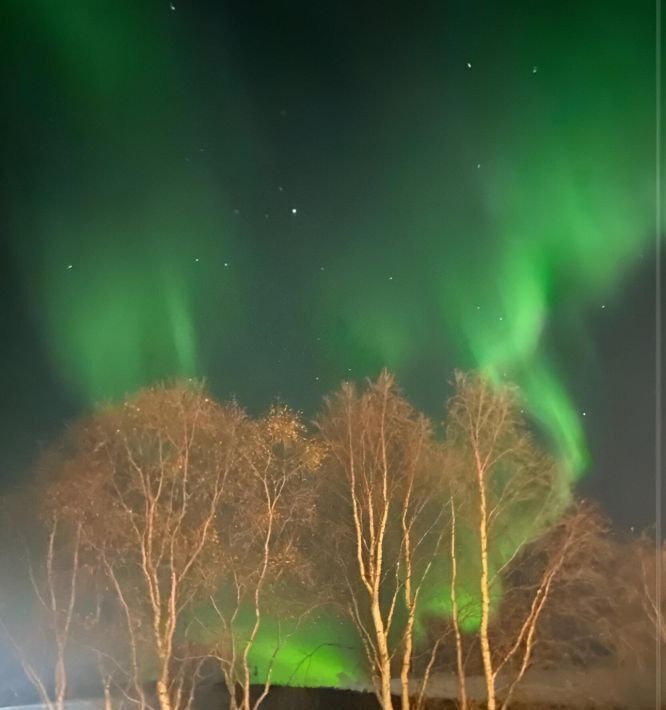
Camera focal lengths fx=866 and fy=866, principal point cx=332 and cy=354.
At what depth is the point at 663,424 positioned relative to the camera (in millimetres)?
9047

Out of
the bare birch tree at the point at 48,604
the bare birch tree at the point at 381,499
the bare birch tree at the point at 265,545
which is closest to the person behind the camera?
the bare birch tree at the point at 48,604

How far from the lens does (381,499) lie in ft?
30.0

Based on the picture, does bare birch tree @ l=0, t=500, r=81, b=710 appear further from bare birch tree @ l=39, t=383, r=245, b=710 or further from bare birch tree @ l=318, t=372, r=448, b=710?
bare birch tree @ l=318, t=372, r=448, b=710

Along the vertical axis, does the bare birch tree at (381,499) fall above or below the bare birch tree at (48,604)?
above

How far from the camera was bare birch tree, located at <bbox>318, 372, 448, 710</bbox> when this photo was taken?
A: 904cm

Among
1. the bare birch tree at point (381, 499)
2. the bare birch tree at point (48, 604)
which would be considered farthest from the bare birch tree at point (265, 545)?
the bare birch tree at point (48, 604)

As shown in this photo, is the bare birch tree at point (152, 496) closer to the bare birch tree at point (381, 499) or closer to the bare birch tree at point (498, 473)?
the bare birch tree at point (381, 499)

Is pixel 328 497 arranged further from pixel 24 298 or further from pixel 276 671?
pixel 24 298

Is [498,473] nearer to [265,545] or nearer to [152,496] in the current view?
[265,545]

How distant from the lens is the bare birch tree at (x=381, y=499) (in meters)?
9.04

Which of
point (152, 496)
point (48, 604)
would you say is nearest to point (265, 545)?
point (152, 496)

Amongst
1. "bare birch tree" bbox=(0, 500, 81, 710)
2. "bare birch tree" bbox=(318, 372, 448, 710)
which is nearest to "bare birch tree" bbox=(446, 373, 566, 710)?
"bare birch tree" bbox=(318, 372, 448, 710)

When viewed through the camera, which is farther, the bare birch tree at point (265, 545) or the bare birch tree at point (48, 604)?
the bare birch tree at point (265, 545)

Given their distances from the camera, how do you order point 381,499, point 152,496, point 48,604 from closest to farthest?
1. point 152,496
2. point 48,604
3. point 381,499
